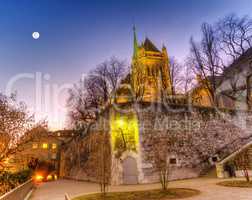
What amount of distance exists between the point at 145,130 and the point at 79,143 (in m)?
13.2

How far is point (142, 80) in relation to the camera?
2792 centimetres

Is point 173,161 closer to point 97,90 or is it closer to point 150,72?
point 97,90

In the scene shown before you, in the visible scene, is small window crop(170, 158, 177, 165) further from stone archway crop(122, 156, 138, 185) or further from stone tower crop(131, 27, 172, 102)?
stone tower crop(131, 27, 172, 102)

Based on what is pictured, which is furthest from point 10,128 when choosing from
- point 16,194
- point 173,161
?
point 173,161

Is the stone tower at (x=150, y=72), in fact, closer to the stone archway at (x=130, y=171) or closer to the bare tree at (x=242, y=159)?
the stone archway at (x=130, y=171)

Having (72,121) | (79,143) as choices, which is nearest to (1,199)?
(79,143)

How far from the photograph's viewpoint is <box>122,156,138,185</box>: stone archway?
15.5 m

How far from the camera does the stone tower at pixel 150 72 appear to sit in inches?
1104

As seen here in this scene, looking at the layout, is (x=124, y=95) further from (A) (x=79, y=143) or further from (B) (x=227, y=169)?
(B) (x=227, y=169)

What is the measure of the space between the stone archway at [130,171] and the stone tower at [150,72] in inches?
356

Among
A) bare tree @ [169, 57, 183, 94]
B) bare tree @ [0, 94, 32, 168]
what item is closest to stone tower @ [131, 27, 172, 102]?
bare tree @ [169, 57, 183, 94]

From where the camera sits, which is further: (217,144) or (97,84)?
(97,84)

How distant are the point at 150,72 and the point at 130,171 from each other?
27.6 m

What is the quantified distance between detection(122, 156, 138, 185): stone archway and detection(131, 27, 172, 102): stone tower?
29.7 feet
